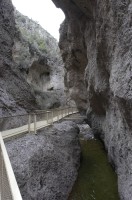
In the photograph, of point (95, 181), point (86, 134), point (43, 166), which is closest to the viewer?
point (43, 166)

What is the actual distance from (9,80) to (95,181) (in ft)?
43.6

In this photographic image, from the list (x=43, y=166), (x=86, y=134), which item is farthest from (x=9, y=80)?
(x=43, y=166)

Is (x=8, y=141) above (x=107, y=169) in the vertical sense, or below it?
above

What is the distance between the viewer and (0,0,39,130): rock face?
19750 millimetres

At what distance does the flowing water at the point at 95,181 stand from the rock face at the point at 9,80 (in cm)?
716

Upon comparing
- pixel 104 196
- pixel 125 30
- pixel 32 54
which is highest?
pixel 32 54

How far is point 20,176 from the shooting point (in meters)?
7.96

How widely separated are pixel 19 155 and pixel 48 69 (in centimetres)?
4312

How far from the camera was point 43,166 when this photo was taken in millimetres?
9719

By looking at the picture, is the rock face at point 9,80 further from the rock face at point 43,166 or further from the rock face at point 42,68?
the rock face at point 42,68

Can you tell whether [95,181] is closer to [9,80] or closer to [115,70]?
[115,70]

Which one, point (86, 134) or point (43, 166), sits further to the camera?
point (86, 134)

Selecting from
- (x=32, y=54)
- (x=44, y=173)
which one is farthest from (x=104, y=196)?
(x=32, y=54)

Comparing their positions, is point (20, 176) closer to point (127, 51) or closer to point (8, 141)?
point (8, 141)
